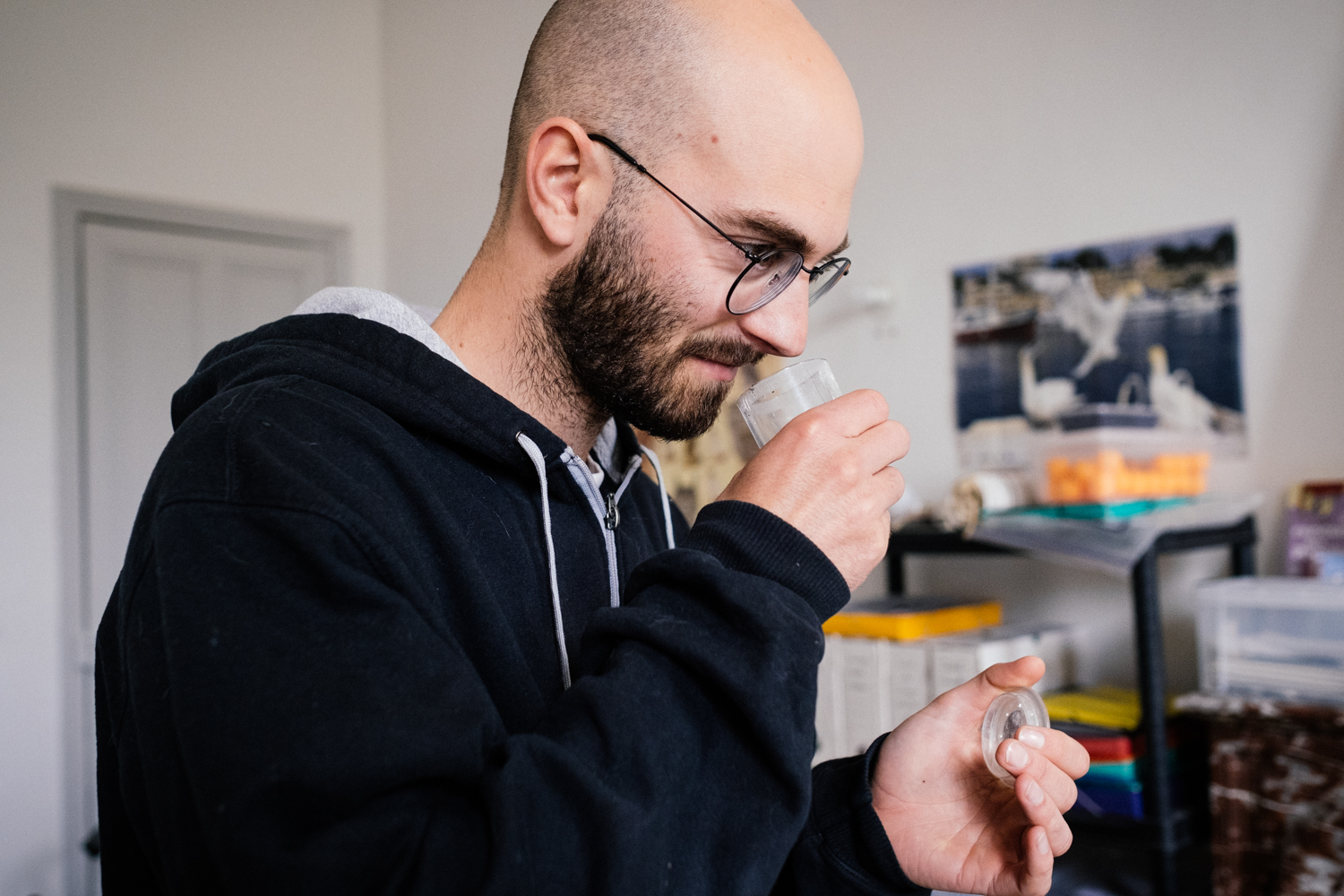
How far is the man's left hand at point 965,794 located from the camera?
2.53 ft

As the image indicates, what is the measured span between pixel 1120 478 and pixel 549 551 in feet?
4.17

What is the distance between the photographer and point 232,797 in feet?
1.71

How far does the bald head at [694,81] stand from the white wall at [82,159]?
2.91 meters

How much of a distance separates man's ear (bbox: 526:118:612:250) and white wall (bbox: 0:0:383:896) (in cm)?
297

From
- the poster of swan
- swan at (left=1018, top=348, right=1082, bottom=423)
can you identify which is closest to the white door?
the poster of swan

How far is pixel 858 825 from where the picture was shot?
2.72 feet

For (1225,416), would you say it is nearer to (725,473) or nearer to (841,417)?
(725,473)

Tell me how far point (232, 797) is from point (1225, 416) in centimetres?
192

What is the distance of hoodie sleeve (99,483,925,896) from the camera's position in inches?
20.6

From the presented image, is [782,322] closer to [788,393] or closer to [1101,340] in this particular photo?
[788,393]

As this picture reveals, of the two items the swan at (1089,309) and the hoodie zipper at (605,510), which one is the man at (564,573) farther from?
the swan at (1089,309)

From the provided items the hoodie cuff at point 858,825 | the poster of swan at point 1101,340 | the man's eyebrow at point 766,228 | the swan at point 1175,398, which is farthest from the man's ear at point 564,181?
the swan at point 1175,398

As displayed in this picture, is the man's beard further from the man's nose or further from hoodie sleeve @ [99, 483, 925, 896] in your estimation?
hoodie sleeve @ [99, 483, 925, 896]

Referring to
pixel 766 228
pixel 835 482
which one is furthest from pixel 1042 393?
pixel 835 482
